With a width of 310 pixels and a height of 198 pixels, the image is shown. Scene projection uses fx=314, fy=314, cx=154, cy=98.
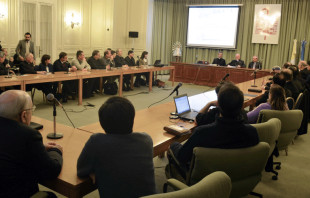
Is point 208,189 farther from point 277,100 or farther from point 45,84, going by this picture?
point 45,84

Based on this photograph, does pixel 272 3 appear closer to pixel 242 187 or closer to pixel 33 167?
pixel 242 187

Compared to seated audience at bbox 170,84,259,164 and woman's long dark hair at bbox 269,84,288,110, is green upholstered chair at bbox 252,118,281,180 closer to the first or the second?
seated audience at bbox 170,84,259,164

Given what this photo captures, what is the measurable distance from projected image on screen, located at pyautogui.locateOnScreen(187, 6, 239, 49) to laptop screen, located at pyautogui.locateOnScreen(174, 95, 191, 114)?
8946 millimetres

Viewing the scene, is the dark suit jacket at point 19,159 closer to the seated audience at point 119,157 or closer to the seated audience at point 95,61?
Result: the seated audience at point 119,157

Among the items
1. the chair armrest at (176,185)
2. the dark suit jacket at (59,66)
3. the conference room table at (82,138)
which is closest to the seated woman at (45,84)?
the dark suit jacket at (59,66)

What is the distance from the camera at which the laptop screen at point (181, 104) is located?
3.38 m

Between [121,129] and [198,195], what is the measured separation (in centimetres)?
57

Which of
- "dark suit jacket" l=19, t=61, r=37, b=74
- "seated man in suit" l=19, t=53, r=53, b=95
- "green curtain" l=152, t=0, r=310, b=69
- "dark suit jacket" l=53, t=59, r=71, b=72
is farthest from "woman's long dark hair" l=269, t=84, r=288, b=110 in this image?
A: "green curtain" l=152, t=0, r=310, b=69

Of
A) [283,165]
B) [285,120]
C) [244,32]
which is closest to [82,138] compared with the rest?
[285,120]

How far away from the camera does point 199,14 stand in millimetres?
12469

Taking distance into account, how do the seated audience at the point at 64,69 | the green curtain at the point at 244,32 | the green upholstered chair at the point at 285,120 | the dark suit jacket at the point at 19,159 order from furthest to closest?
the green curtain at the point at 244,32 < the seated audience at the point at 64,69 < the green upholstered chair at the point at 285,120 < the dark suit jacket at the point at 19,159

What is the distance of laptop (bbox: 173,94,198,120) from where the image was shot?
334 cm

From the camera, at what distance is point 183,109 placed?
348 centimetres

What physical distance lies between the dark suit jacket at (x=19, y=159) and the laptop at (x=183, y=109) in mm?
1833
